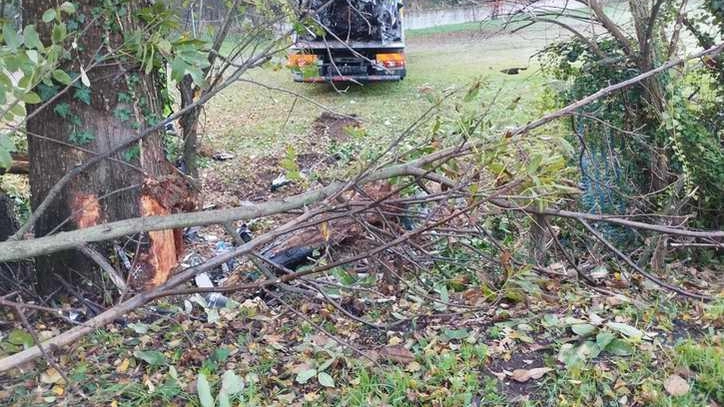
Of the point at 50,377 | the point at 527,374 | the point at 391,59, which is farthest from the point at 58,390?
the point at 391,59

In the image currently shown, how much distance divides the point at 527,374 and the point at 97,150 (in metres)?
2.36

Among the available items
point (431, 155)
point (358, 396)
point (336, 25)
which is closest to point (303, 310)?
point (358, 396)

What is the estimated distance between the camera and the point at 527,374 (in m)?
2.45

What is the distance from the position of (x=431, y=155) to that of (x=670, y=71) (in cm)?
233

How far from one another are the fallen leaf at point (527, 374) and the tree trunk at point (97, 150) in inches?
77.9

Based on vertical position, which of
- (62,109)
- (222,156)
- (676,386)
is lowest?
(676,386)

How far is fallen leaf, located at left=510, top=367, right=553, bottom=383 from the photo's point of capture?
7.98 feet

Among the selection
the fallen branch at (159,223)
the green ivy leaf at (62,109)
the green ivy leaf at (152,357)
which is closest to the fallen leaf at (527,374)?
the fallen branch at (159,223)

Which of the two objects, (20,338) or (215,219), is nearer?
(20,338)

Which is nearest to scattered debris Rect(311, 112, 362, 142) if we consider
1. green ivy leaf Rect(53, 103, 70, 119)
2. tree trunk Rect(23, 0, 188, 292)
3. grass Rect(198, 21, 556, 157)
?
grass Rect(198, 21, 556, 157)

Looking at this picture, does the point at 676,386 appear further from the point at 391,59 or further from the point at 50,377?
the point at 391,59

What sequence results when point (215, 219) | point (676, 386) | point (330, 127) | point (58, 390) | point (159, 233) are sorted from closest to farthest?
point (676, 386)
point (58, 390)
point (215, 219)
point (159, 233)
point (330, 127)

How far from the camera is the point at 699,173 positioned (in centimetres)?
407

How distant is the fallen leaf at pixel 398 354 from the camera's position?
2.58 meters
